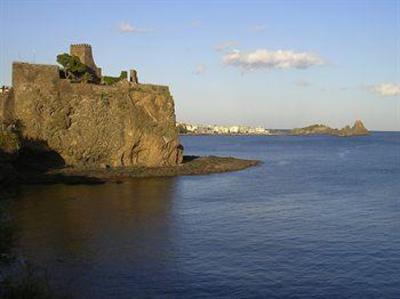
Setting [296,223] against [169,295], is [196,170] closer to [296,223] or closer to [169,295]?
[296,223]

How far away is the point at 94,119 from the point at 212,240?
3482 centimetres

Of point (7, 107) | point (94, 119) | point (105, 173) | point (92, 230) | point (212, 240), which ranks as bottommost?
point (212, 240)

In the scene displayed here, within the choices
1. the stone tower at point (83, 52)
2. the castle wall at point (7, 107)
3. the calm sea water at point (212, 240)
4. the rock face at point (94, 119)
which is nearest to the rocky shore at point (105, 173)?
the rock face at point (94, 119)

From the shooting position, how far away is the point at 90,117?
5941 cm

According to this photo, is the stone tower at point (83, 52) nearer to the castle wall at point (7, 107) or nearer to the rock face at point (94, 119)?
the rock face at point (94, 119)

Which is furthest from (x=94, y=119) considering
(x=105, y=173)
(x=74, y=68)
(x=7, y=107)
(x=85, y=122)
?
(x=7, y=107)

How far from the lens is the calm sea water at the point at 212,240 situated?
20.9 m

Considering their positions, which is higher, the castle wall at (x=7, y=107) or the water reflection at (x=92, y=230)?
the castle wall at (x=7, y=107)

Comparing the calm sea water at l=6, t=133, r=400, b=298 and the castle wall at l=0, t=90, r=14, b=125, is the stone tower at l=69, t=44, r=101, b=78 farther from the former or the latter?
the calm sea water at l=6, t=133, r=400, b=298

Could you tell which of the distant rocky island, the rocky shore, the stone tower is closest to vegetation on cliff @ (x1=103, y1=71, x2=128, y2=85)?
the distant rocky island

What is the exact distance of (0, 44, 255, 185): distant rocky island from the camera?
55.0 metres

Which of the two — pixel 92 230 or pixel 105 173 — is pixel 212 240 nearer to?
pixel 92 230

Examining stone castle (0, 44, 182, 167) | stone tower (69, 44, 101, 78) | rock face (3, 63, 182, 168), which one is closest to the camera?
stone castle (0, 44, 182, 167)

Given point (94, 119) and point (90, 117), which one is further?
point (94, 119)
